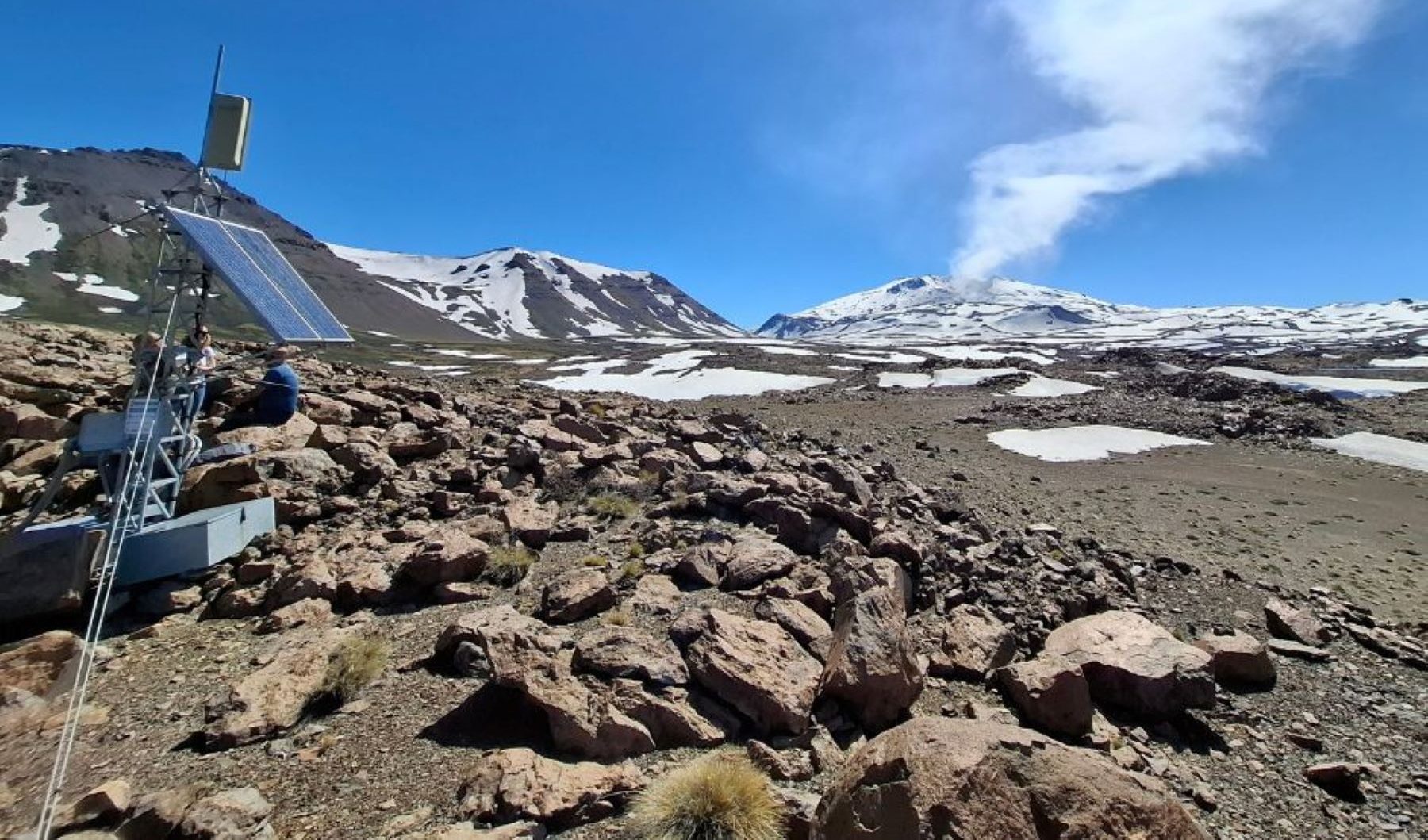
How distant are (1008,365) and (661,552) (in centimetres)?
5544

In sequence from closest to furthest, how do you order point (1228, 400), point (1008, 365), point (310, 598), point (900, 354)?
1. point (310, 598)
2. point (1228, 400)
3. point (1008, 365)
4. point (900, 354)

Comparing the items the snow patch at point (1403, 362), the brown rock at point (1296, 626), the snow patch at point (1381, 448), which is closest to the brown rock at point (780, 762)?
the brown rock at point (1296, 626)

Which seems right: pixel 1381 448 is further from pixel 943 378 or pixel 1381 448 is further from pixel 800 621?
pixel 800 621

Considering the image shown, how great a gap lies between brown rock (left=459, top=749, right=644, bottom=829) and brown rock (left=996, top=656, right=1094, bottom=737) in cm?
433

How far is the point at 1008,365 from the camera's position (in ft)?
187

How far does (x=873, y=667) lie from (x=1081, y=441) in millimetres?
26981

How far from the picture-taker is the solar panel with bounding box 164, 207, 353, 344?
777cm


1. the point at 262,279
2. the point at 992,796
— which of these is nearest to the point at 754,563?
the point at 992,796

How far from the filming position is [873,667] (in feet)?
20.6

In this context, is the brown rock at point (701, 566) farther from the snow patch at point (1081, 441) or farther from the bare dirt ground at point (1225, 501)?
the snow patch at point (1081, 441)

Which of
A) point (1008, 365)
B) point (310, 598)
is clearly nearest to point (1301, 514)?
point (310, 598)

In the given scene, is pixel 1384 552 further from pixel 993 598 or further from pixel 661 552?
pixel 661 552

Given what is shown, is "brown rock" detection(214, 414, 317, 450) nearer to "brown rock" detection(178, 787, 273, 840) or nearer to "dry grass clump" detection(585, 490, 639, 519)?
"dry grass clump" detection(585, 490, 639, 519)

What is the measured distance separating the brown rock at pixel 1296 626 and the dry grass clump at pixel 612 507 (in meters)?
10.4
